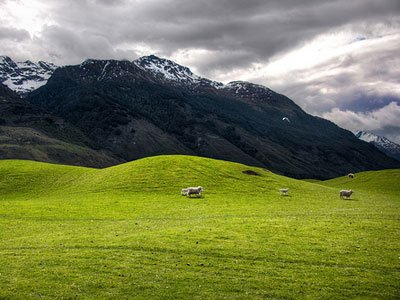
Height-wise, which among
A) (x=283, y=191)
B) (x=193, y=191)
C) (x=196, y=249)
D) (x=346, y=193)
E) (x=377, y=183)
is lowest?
(x=196, y=249)

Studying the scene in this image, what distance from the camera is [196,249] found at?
30.4 meters

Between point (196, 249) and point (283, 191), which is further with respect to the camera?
point (283, 191)

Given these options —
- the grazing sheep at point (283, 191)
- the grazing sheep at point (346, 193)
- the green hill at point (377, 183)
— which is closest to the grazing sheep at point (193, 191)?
the grazing sheep at point (283, 191)

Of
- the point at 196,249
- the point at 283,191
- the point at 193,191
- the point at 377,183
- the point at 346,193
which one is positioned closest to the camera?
the point at 196,249

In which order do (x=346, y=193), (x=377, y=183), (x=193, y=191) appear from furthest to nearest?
(x=377, y=183)
(x=346, y=193)
(x=193, y=191)

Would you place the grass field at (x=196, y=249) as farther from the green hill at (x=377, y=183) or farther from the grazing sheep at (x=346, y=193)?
the green hill at (x=377, y=183)

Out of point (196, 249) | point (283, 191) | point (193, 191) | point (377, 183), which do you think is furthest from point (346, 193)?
point (196, 249)

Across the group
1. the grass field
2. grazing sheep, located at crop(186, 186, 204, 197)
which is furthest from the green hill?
grazing sheep, located at crop(186, 186, 204, 197)

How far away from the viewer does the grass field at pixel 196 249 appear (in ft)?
76.5

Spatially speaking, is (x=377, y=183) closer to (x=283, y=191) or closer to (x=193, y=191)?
(x=283, y=191)

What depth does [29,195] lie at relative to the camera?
7450 cm

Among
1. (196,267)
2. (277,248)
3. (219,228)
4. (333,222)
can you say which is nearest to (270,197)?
(333,222)

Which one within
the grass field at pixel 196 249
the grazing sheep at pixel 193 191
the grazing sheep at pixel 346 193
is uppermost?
the grazing sheep at pixel 193 191

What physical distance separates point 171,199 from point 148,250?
1394 inches
